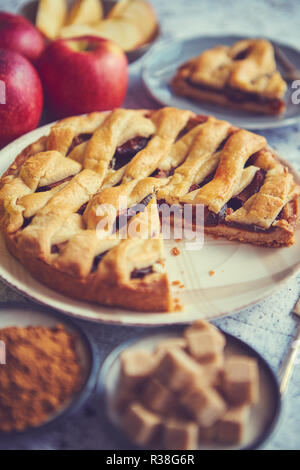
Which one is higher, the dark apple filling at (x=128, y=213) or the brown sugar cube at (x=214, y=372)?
the dark apple filling at (x=128, y=213)

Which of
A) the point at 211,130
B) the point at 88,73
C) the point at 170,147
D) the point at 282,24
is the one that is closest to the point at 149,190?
the point at 170,147

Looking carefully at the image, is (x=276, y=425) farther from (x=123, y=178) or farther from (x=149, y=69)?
(x=149, y=69)

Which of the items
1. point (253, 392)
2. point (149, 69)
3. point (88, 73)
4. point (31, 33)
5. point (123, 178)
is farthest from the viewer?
point (149, 69)

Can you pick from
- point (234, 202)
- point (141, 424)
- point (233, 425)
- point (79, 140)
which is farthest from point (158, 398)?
point (79, 140)

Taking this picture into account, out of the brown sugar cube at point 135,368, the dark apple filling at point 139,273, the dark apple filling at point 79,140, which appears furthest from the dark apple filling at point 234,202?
the brown sugar cube at point 135,368

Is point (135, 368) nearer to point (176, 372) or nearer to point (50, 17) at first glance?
point (176, 372)

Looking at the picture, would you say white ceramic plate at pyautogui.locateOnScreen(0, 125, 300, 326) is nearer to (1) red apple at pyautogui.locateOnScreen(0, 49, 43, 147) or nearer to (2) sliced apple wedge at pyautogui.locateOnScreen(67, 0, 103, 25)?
(1) red apple at pyautogui.locateOnScreen(0, 49, 43, 147)

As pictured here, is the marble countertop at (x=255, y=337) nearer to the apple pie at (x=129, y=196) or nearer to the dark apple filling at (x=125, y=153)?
the apple pie at (x=129, y=196)
